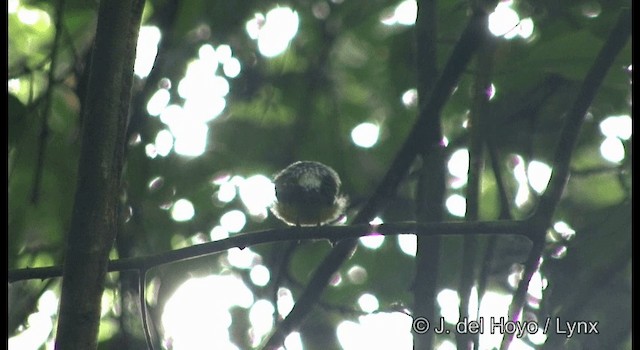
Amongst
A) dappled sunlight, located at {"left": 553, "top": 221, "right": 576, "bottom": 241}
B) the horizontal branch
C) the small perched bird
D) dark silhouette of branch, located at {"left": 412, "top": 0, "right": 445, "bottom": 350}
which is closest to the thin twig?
the horizontal branch

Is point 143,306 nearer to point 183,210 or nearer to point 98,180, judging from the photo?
point 98,180

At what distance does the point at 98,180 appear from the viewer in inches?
49.3

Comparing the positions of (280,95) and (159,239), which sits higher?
(280,95)

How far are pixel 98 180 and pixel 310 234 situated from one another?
1.31 feet

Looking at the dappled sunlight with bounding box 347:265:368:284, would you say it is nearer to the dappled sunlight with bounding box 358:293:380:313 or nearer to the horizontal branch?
the dappled sunlight with bounding box 358:293:380:313

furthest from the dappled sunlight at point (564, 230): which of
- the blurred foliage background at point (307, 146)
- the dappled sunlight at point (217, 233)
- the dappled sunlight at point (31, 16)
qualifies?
the dappled sunlight at point (31, 16)

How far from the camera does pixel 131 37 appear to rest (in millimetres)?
1343

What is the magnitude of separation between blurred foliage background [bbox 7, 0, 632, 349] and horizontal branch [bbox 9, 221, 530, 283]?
0.37 meters

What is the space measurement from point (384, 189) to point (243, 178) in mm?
604

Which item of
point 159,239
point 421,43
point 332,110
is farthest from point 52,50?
point 421,43
